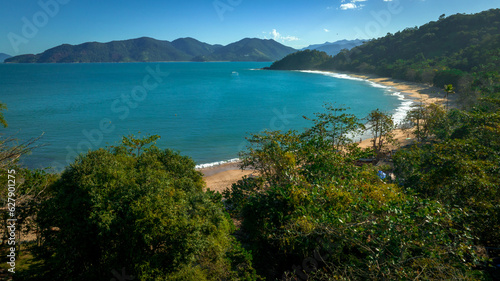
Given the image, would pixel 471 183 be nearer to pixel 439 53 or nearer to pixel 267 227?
pixel 267 227

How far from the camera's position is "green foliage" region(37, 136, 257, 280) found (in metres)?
7.00

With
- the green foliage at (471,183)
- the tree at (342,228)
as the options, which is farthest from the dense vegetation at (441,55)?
the tree at (342,228)

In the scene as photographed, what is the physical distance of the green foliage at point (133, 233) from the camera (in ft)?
23.0

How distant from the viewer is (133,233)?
23.5ft

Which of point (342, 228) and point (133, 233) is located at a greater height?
point (342, 228)

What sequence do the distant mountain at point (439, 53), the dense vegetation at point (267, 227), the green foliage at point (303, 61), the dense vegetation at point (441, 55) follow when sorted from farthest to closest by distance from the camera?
1. the green foliage at point (303, 61)
2. the distant mountain at point (439, 53)
3. the dense vegetation at point (441, 55)
4. the dense vegetation at point (267, 227)

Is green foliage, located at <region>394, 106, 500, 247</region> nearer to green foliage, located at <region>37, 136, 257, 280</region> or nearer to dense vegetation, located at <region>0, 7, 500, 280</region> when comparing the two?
dense vegetation, located at <region>0, 7, 500, 280</region>

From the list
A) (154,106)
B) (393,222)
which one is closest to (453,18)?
(154,106)

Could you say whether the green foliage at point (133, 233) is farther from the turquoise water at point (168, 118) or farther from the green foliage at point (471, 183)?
the turquoise water at point (168, 118)

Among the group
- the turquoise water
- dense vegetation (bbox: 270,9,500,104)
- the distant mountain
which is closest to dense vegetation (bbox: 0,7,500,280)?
the turquoise water

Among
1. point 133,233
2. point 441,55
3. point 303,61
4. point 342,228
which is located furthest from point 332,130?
point 303,61

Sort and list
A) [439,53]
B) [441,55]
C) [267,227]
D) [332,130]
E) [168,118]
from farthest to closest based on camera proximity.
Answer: [439,53] → [441,55] → [168,118] → [332,130] → [267,227]

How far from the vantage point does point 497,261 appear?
23.8 ft

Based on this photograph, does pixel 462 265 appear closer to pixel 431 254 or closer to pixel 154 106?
pixel 431 254
